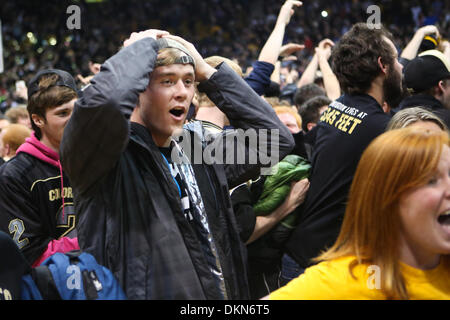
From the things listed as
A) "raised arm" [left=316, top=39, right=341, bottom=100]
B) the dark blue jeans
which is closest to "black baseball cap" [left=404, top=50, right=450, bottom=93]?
the dark blue jeans

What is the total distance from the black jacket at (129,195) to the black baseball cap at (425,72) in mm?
1842

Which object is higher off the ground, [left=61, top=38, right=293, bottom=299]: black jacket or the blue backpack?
[left=61, top=38, right=293, bottom=299]: black jacket

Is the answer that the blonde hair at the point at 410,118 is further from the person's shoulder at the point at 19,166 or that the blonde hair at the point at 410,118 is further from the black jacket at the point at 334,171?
the person's shoulder at the point at 19,166

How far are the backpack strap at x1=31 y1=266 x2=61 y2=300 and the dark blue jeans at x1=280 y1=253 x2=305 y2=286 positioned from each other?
1.33 metres

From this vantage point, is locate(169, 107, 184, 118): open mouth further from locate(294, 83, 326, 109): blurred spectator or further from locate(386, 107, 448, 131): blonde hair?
locate(294, 83, 326, 109): blurred spectator

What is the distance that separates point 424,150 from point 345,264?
0.41m

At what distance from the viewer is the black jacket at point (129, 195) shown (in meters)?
1.73

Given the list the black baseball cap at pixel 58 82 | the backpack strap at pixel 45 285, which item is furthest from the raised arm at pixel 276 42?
the backpack strap at pixel 45 285

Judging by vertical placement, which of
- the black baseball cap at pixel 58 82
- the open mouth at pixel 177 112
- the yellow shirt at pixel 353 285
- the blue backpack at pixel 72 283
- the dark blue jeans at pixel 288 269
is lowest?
the dark blue jeans at pixel 288 269

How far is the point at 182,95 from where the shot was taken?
1.97m

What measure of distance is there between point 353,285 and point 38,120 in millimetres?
1860

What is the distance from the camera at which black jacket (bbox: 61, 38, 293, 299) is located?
1731 millimetres

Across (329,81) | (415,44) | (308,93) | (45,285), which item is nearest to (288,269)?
(45,285)
